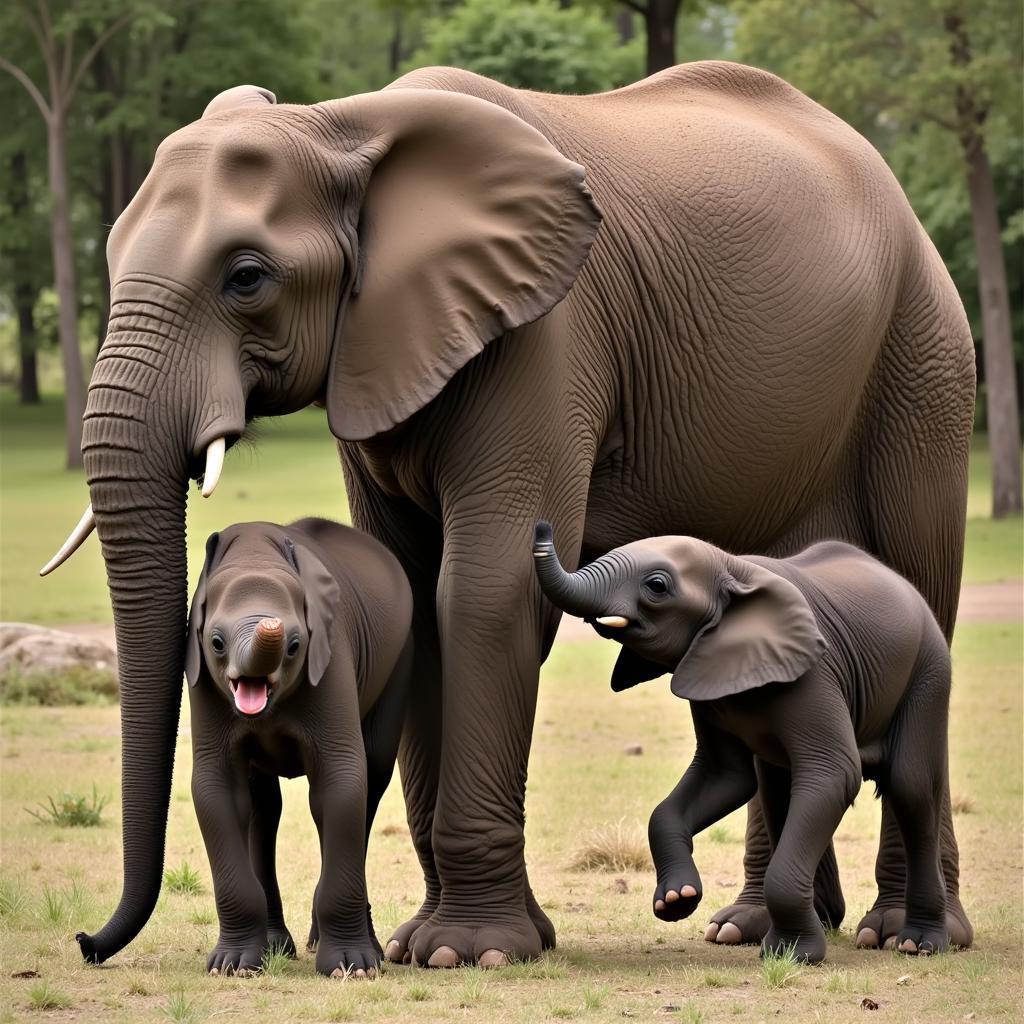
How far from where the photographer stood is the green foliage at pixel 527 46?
46.3 m

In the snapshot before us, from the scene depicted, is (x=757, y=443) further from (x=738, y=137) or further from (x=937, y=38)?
(x=937, y=38)

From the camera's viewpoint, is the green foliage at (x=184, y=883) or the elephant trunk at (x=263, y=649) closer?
the elephant trunk at (x=263, y=649)

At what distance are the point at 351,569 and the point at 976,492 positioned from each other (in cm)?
3052

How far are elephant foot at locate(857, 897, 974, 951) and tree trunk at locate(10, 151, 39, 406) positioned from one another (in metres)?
50.2

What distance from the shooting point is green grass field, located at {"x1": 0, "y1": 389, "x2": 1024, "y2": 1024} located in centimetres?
657

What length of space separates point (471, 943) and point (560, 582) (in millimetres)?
1410

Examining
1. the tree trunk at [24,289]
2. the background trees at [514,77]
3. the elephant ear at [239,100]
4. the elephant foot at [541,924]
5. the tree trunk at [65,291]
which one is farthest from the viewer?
the tree trunk at [24,289]

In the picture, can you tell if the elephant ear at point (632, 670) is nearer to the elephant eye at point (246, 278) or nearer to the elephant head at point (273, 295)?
the elephant head at point (273, 295)

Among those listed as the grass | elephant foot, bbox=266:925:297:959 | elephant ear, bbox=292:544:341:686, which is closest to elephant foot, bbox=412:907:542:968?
the grass

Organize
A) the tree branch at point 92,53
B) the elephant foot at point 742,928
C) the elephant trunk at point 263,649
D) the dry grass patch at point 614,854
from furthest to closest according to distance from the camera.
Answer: the tree branch at point 92,53, the dry grass patch at point 614,854, the elephant foot at point 742,928, the elephant trunk at point 263,649

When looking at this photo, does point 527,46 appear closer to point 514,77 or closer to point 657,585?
point 514,77

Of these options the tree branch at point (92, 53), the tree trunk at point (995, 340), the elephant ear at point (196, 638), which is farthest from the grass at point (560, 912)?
the tree branch at point (92, 53)

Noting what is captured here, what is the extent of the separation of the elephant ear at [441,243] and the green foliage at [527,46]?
3904cm

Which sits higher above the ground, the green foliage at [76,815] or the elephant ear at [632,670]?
the elephant ear at [632,670]
